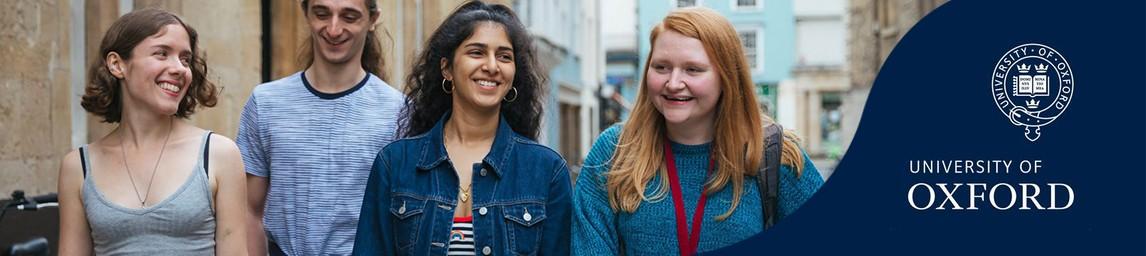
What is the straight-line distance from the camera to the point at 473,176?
271 cm

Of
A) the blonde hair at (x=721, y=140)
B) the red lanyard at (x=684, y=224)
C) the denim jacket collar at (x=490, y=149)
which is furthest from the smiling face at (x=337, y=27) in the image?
the red lanyard at (x=684, y=224)

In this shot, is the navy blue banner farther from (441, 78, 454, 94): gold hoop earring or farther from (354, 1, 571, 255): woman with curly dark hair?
(441, 78, 454, 94): gold hoop earring

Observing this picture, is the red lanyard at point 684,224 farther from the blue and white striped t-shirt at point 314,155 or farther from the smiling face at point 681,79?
the blue and white striped t-shirt at point 314,155

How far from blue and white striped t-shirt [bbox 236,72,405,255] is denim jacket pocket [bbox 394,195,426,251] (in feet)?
1.52

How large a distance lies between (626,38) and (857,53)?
14.9 m

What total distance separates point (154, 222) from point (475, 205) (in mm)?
650

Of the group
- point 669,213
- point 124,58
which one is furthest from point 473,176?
point 124,58

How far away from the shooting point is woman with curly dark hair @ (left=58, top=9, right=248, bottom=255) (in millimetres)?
2541

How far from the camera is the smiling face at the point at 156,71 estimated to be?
2.60m

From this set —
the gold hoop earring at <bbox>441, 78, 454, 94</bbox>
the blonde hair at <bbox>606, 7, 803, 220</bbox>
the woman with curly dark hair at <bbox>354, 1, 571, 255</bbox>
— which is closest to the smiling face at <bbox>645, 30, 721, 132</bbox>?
the blonde hair at <bbox>606, 7, 803, 220</bbox>

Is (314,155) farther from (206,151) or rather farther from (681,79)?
(681,79)

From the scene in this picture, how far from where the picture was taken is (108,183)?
2.57 m

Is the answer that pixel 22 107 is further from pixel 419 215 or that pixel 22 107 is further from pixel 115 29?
pixel 419 215

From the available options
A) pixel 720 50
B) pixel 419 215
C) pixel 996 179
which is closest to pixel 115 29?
pixel 419 215
